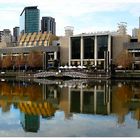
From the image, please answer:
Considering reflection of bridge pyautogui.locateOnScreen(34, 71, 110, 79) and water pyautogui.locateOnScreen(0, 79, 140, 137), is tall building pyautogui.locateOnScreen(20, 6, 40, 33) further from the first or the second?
water pyautogui.locateOnScreen(0, 79, 140, 137)

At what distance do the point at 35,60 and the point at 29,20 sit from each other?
33577mm

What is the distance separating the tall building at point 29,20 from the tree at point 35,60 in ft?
97.4

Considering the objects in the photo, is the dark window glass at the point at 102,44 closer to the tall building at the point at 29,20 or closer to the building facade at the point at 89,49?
the building facade at the point at 89,49

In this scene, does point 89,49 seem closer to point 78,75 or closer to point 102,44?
point 102,44

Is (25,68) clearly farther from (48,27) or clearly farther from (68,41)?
(48,27)

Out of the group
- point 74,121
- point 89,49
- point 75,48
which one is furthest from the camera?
point 75,48

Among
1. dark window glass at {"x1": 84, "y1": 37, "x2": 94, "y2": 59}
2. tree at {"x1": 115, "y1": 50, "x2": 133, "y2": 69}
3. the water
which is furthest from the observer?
dark window glass at {"x1": 84, "y1": 37, "x2": 94, "y2": 59}

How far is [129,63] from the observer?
42.1 meters

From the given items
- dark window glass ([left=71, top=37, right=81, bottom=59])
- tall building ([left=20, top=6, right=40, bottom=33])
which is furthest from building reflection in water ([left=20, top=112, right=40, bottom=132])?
tall building ([left=20, top=6, right=40, bottom=33])

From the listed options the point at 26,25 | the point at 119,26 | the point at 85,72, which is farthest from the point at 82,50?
the point at 26,25

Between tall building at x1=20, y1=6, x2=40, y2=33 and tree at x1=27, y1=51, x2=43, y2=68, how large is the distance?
29702mm

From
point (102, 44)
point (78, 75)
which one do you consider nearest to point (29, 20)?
point (102, 44)

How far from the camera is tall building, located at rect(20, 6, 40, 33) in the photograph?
7762 centimetres

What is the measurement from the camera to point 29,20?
79938 mm
